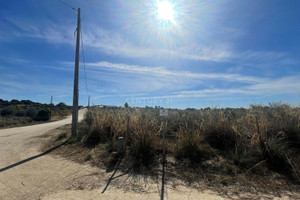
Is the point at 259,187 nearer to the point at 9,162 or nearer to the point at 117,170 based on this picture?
the point at 117,170

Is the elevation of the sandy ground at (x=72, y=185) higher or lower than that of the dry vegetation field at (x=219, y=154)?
lower

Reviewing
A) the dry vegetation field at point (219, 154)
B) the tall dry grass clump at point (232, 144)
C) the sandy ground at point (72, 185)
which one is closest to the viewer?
the sandy ground at point (72, 185)

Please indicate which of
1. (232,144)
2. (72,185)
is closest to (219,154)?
(232,144)

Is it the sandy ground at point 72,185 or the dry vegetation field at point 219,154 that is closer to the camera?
the sandy ground at point 72,185

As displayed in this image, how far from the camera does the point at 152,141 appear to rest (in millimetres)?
5617

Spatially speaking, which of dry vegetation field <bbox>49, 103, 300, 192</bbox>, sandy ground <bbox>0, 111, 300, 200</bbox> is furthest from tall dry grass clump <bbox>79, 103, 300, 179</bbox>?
sandy ground <bbox>0, 111, 300, 200</bbox>

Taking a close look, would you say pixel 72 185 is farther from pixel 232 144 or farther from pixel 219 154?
pixel 232 144

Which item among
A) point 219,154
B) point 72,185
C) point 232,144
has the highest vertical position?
point 232,144

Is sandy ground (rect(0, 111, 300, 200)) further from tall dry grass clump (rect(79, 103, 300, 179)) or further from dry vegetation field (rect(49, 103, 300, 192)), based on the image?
tall dry grass clump (rect(79, 103, 300, 179))

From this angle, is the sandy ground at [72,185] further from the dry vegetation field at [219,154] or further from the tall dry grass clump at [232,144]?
the tall dry grass clump at [232,144]

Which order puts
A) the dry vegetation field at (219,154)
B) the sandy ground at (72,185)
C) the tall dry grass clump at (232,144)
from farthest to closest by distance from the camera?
the tall dry grass clump at (232,144), the dry vegetation field at (219,154), the sandy ground at (72,185)

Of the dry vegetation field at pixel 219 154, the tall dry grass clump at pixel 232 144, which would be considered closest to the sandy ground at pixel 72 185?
the dry vegetation field at pixel 219 154

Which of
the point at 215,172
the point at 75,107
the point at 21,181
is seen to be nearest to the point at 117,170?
the point at 21,181

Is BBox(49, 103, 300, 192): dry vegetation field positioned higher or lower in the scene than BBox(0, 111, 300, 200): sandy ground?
higher
